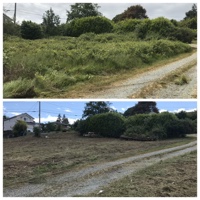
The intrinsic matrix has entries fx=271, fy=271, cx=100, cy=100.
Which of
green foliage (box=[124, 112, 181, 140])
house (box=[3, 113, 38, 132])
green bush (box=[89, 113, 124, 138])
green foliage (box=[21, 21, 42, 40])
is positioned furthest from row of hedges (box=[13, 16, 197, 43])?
house (box=[3, 113, 38, 132])

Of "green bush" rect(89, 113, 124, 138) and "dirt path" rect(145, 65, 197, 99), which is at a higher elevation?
"dirt path" rect(145, 65, 197, 99)

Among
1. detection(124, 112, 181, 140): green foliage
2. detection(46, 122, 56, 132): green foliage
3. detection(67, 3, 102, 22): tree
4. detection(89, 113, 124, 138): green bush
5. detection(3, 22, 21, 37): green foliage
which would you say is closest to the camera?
detection(124, 112, 181, 140): green foliage

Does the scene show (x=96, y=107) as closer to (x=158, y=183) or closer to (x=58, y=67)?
(x=58, y=67)

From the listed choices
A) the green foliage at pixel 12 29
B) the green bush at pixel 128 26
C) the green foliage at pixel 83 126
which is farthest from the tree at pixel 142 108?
the green foliage at pixel 12 29

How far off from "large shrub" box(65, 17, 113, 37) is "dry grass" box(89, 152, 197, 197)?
78.8ft

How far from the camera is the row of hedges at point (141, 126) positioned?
17.9 metres

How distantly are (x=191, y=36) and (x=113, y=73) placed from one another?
18.6 metres

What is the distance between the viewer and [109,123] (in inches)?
753

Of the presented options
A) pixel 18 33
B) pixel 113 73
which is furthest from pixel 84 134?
pixel 18 33

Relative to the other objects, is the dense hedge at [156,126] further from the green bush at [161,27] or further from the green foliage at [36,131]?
the green bush at [161,27]

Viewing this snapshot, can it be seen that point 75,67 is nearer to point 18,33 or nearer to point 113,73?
point 113,73

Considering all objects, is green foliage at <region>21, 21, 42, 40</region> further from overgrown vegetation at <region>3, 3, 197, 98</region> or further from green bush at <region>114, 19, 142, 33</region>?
green bush at <region>114, 19, 142, 33</region>

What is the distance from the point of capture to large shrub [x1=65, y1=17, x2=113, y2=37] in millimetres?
29312

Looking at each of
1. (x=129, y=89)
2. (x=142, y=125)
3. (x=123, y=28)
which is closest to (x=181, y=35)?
(x=123, y=28)
